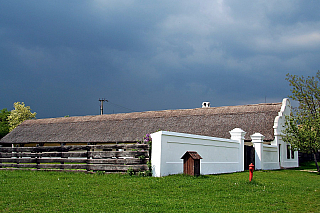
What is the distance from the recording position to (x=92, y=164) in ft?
42.6

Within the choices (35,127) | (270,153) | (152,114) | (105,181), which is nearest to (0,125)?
(35,127)

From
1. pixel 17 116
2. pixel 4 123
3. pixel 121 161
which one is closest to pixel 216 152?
pixel 121 161

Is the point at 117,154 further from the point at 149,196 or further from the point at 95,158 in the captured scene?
the point at 149,196

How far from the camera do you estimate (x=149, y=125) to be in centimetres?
3275

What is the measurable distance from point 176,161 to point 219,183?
242 cm

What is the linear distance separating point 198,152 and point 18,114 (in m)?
49.7

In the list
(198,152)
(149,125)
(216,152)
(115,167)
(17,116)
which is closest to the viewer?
(115,167)

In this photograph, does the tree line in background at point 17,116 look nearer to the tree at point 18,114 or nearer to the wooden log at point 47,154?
the tree at point 18,114

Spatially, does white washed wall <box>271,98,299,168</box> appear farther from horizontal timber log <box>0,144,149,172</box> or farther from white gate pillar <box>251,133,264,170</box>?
horizontal timber log <box>0,144,149,172</box>

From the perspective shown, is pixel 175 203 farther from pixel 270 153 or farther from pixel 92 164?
pixel 270 153

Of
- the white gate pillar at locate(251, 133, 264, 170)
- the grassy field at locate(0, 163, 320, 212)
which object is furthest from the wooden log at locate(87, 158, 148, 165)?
the white gate pillar at locate(251, 133, 264, 170)

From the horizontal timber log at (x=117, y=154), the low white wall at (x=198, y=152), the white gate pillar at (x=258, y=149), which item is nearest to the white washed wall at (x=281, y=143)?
the white gate pillar at (x=258, y=149)

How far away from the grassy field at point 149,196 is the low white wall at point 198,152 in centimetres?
115

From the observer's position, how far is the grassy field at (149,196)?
7000 mm
